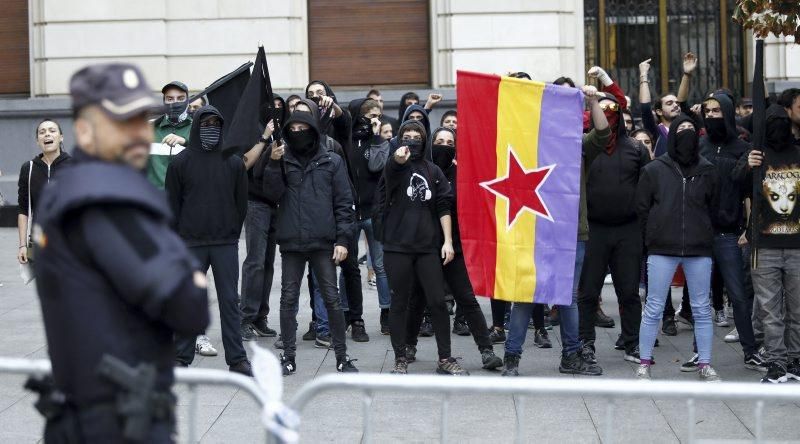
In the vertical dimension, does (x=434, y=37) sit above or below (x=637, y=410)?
above

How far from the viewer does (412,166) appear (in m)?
9.14

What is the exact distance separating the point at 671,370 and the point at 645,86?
10.1 ft

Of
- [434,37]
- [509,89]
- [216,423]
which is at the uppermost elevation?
[434,37]

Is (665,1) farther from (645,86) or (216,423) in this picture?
(216,423)

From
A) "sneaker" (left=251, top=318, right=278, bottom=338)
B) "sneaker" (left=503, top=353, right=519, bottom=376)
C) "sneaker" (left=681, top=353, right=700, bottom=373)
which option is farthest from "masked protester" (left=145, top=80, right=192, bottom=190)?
"sneaker" (left=681, top=353, right=700, bottom=373)

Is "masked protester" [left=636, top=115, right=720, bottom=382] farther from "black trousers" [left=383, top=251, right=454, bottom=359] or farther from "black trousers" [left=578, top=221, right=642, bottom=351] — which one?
"black trousers" [left=383, top=251, right=454, bottom=359]

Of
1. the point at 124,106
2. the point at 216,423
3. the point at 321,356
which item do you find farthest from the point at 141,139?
the point at 321,356

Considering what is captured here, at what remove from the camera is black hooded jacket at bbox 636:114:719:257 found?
875 cm

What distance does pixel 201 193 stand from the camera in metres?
8.80

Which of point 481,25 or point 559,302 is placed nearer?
point 559,302

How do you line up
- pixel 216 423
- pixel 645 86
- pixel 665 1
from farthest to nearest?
pixel 665 1 < pixel 645 86 < pixel 216 423

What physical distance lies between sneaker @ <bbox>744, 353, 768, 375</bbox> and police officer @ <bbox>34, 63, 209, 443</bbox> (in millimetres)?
6455

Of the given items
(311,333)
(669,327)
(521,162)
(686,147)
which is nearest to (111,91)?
(521,162)

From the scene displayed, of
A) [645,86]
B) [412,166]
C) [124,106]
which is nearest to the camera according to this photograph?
[124,106]
